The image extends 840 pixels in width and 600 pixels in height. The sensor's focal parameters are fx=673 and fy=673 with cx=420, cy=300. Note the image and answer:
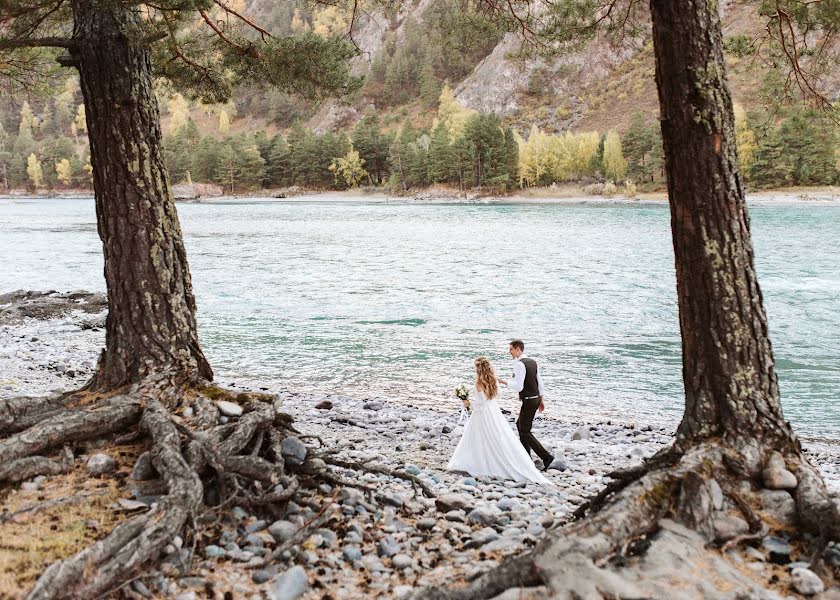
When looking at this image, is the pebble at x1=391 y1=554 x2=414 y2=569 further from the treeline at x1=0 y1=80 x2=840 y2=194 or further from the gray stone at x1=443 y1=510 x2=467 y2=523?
the treeline at x1=0 y1=80 x2=840 y2=194

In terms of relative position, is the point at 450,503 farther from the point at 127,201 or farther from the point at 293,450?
the point at 127,201

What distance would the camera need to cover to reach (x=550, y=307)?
82.5ft

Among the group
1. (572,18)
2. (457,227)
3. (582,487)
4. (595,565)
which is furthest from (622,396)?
(457,227)

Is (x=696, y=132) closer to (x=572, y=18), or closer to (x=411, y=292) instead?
(x=572, y=18)

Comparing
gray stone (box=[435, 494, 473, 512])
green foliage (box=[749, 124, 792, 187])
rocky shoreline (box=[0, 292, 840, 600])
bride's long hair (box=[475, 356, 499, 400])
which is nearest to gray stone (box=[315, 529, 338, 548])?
rocky shoreline (box=[0, 292, 840, 600])

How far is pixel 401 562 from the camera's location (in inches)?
183

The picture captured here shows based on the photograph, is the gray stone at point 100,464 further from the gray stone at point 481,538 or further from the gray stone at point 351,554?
the gray stone at point 481,538

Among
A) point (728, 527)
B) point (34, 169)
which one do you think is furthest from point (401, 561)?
point (34, 169)

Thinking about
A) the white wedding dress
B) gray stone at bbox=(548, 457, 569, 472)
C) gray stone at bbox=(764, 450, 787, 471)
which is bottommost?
gray stone at bbox=(548, 457, 569, 472)

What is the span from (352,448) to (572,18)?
621 centimetres

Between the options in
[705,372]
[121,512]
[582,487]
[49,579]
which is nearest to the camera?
[49,579]

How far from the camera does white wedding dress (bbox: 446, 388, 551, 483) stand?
842cm

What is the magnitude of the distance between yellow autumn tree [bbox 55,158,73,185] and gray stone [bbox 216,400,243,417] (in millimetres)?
177871

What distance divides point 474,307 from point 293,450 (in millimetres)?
19686
